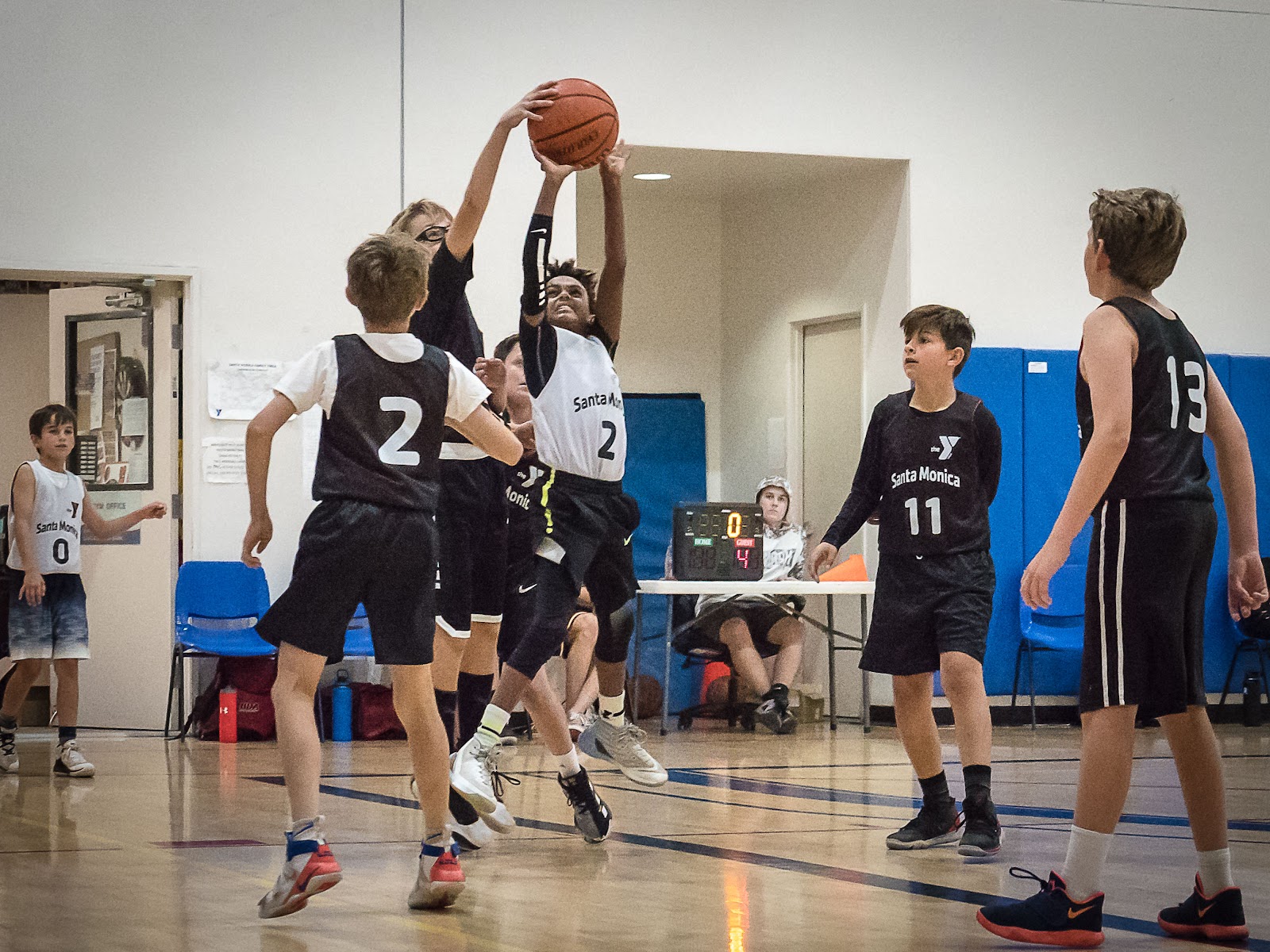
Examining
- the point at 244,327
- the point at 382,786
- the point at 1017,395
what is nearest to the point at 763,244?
the point at 1017,395

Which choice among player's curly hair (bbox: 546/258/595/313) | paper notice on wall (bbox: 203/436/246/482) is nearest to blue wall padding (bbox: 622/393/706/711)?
paper notice on wall (bbox: 203/436/246/482)

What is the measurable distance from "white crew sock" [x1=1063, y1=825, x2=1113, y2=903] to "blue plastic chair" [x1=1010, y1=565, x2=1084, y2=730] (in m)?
6.41

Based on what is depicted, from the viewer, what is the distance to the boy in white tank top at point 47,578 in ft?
22.0

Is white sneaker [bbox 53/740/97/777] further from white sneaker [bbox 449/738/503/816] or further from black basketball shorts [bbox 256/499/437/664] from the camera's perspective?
black basketball shorts [bbox 256/499/437/664]

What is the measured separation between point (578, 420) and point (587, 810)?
3.30 ft

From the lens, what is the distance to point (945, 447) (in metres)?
4.48

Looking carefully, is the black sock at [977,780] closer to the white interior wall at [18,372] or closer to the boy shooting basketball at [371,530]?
the boy shooting basketball at [371,530]

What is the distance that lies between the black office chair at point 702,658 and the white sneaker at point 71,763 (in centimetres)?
354

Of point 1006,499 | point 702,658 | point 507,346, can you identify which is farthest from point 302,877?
point 1006,499

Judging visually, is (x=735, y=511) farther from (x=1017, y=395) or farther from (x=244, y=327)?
(x=244, y=327)

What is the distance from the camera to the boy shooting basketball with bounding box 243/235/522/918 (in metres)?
3.21

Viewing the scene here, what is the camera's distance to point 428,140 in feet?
29.3

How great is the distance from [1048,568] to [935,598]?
1.49 m

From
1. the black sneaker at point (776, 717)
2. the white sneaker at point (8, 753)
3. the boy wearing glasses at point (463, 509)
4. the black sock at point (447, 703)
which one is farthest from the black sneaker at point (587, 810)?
the black sneaker at point (776, 717)
